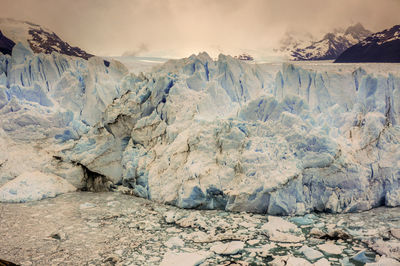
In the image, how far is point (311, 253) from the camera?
12.9 ft

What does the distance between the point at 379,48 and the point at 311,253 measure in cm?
1375

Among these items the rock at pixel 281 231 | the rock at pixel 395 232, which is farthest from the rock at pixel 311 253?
the rock at pixel 395 232

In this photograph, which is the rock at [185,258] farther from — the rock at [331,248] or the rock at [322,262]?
the rock at [331,248]

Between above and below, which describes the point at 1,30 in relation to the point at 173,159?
above

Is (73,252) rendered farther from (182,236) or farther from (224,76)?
(224,76)

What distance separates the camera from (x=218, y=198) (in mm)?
5594

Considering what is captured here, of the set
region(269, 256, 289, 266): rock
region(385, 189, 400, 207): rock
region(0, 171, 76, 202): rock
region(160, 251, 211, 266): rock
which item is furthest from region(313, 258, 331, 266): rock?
region(0, 171, 76, 202): rock

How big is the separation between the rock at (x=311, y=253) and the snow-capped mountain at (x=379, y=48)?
11803 millimetres

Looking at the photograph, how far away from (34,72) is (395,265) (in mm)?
13642

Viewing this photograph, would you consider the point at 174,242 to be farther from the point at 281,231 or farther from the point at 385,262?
the point at 385,262

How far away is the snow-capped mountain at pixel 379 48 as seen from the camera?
13.3 meters

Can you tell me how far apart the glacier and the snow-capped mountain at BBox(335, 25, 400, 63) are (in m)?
7.06

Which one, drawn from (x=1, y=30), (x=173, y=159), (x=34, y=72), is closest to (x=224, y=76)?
(x=173, y=159)

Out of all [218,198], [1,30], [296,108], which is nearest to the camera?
[218,198]
